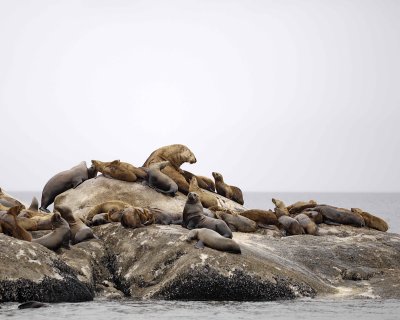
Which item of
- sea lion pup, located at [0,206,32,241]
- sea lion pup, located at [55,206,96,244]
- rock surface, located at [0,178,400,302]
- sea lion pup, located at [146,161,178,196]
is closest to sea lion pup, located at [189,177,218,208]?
sea lion pup, located at [146,161,178,196]

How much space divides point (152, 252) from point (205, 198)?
5096 millimetres

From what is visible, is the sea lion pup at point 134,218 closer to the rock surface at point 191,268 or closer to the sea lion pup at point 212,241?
the rock surface at point 191,268

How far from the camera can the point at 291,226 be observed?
712 inches

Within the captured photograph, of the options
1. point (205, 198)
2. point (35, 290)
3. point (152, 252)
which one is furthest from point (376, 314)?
point (205, 198)

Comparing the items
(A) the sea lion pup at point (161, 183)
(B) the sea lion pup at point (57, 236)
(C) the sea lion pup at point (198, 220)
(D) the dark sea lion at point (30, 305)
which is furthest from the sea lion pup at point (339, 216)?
(D) the dark sea lion at point (30, 305)

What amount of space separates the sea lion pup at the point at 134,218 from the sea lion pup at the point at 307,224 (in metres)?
4.06

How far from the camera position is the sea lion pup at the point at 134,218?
51.5ft

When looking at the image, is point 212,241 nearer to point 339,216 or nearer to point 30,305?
point 30,305

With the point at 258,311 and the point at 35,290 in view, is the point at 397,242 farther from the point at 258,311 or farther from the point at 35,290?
the point at 35,290

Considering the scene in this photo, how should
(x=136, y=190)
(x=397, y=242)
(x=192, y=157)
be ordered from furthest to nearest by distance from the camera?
(x=192, y=157) → (x=136, y=190) → (x=397, y=242)

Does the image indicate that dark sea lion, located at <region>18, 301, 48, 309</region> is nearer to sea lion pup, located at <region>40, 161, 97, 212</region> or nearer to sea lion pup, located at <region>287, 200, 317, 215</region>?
sea lion pup, located at <region>40, 161, 97, 212</region>

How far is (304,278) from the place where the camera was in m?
14.3

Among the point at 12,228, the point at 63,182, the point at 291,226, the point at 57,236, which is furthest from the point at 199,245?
the point at 63,182

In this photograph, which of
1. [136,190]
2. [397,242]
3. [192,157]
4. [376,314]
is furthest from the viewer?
[192,157]
